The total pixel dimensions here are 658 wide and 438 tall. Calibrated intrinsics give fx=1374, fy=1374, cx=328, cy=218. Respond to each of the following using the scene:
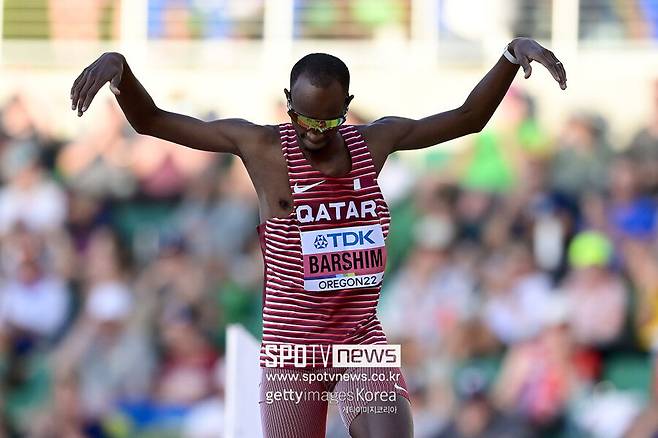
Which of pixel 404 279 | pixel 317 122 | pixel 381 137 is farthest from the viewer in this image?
pixel 404 279

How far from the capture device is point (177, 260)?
35.7 feet

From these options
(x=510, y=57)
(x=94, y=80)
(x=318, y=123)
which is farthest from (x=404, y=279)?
(x=94, y=80)

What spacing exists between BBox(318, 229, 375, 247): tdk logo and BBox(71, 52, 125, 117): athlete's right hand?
0.95 m

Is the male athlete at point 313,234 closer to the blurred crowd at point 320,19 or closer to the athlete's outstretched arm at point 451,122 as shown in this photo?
the athlete's outstretched arm at point 451,122

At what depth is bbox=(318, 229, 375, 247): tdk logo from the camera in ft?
16.4


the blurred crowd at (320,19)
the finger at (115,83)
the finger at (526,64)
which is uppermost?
Result: the blurred crowd at (320,19)

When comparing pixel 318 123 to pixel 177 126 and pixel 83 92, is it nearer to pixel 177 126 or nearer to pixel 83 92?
pixel 177 126

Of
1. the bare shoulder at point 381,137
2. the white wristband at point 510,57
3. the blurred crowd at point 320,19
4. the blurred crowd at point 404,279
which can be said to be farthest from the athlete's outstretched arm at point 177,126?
the blurred crowd at point 320,19

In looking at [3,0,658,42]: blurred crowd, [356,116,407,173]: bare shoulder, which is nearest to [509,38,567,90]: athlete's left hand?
[356,116,407,173]: bare shoulder

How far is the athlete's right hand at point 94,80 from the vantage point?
187 inches

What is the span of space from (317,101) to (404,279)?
219 inches

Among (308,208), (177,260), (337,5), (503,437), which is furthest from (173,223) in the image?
(308,208)

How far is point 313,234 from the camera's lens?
16.3ft

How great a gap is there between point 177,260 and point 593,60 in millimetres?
3769
